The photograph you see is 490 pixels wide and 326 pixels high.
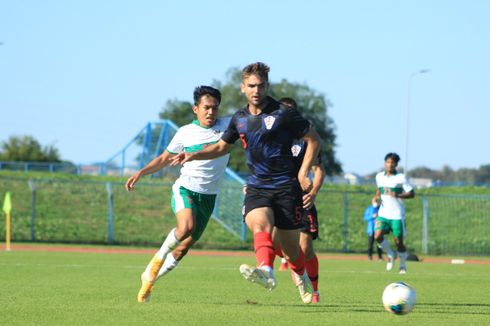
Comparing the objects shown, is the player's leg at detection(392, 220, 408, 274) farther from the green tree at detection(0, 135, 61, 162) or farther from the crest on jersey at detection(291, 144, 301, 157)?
the green tree at detection(0, 135, 61, 162)

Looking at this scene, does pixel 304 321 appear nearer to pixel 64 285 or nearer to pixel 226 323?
pixel 226 323

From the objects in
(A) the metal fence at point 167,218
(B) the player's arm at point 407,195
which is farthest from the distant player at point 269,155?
(A) the metal fence at point 167,218

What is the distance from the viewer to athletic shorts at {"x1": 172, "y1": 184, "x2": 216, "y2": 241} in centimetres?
1144

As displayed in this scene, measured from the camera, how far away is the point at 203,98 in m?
11.6

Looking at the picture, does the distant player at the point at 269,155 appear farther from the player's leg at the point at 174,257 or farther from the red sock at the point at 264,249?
the player's leg at the point at 174,257

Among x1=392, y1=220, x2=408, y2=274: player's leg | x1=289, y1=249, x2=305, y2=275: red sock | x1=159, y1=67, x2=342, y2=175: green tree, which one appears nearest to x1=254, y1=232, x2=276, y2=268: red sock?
x1=289, y1=249, x2=305, y2=275: red sock

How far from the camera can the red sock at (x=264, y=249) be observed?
30.7 ft

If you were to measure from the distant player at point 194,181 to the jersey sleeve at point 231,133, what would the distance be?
121 cm

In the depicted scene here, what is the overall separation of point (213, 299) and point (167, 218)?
29600 mm

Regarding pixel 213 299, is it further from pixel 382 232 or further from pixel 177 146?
pixel 382 232

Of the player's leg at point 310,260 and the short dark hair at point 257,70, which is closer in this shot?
the short dark hair at point 257,70

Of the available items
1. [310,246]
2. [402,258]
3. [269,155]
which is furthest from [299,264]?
[402,258]

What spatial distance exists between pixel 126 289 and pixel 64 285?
1053mm

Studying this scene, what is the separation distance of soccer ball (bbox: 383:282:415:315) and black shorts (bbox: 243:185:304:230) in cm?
121
